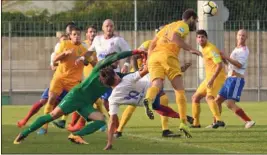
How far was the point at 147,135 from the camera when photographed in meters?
16.3

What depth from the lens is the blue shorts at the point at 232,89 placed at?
18.5 m

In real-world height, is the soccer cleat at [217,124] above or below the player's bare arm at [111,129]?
below

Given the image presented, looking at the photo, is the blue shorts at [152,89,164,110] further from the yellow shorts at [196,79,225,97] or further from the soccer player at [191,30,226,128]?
the yellow shorts at [196,79,225,97]

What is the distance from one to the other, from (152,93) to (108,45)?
285cm

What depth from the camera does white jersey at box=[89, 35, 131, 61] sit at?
17.7 metres

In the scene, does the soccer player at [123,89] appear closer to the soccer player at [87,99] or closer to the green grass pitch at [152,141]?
the soccer player at [87,99]

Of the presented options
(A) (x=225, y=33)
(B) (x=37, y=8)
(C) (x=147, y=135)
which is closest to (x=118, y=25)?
(A) (x=225, y=33)

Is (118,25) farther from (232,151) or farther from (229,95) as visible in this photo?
(232,151)

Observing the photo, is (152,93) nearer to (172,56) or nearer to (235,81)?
(172,56)

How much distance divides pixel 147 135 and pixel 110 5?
120 feet

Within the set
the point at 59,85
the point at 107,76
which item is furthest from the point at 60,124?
the point at 107,76

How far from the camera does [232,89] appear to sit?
18.6m

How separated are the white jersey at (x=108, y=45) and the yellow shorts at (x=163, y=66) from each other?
1878 mm

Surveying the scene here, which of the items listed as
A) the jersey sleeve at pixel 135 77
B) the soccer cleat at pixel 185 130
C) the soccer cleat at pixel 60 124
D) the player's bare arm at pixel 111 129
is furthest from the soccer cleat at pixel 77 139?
the soccer cleat at pixel 60 124
